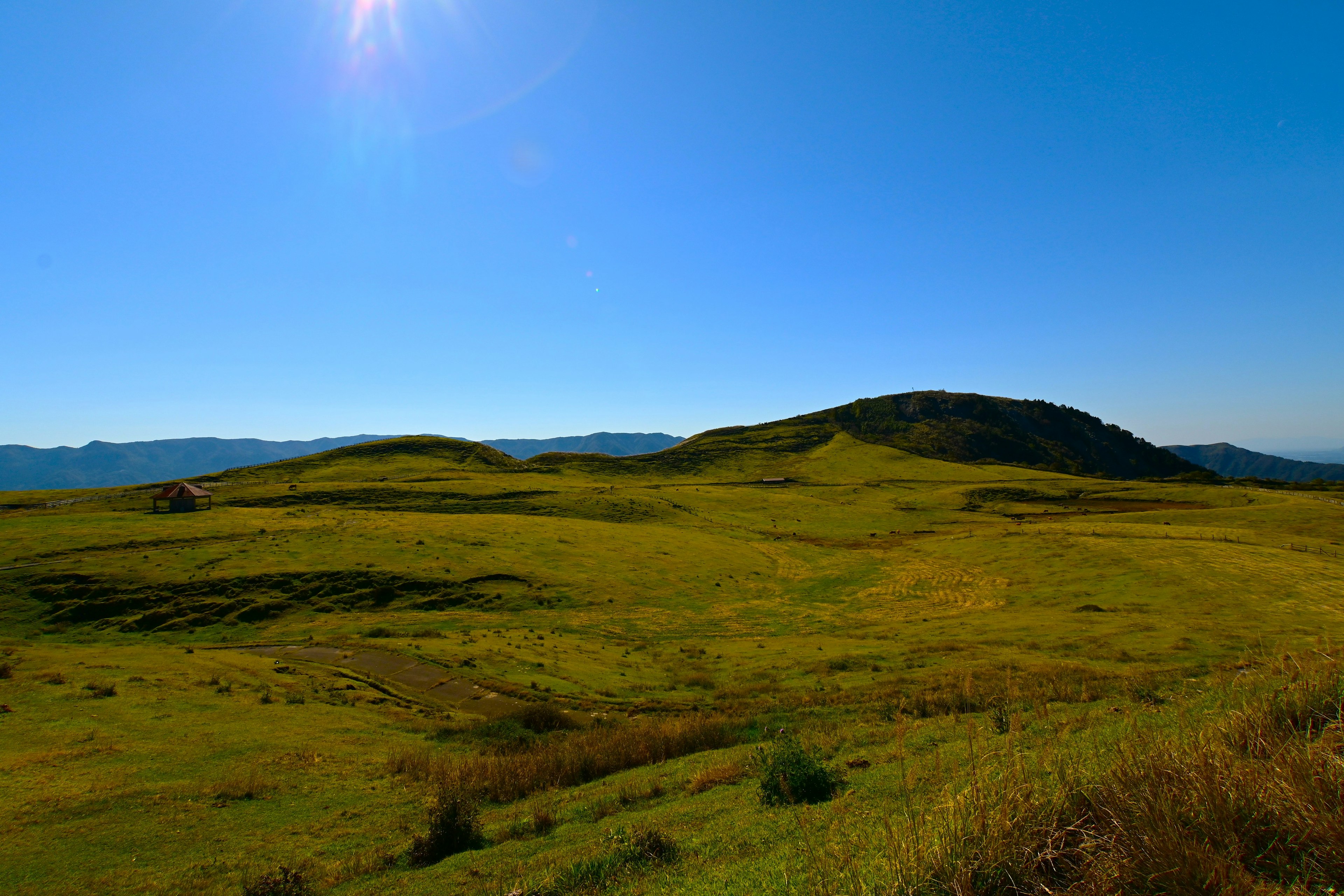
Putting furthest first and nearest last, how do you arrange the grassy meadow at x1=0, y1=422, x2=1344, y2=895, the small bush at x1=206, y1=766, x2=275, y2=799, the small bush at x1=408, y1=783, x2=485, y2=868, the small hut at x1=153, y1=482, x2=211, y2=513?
the small hut at x1=153, y1=482, x2=211, y2=513
the small bush at x1=206, y1=766, x2=275, y2=799
the small bush at x1=408, y1=783, x2=485, y2=868
the grassy meadow at x1=0, y1=422, x2=1344, y2=895

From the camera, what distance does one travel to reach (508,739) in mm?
18125

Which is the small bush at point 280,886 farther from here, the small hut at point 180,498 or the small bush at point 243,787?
the small hut at point 180,498

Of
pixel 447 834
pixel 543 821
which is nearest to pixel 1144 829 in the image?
pixel 543 821

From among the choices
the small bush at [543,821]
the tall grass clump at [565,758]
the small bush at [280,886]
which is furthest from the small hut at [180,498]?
the small bush at [543,821]

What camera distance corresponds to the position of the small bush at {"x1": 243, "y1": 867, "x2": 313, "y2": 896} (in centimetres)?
919

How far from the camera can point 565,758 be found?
1541 centimetres

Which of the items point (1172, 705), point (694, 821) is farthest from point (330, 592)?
point (1172, 705)

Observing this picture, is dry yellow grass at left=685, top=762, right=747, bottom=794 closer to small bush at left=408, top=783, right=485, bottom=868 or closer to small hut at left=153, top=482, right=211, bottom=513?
small bush at left=408, top=783, right=485, bottom=868

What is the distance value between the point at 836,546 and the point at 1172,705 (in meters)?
58.9

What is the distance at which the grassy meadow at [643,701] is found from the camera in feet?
17.0

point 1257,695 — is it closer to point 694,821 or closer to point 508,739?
point 694,821

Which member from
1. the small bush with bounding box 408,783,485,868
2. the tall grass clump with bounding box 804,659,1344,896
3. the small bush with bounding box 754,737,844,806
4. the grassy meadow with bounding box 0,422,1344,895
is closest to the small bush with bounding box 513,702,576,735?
the grassy meadow with bounding box 0,422,1344,895

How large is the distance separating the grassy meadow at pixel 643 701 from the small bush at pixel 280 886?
0.45 ft

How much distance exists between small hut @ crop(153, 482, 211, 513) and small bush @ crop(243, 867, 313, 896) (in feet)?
225
